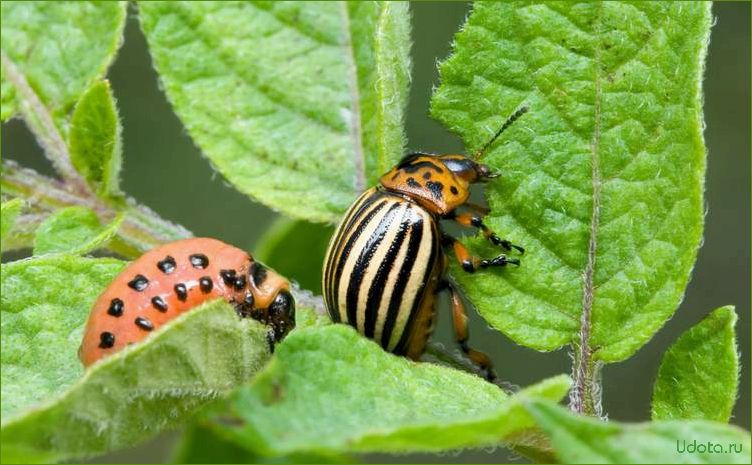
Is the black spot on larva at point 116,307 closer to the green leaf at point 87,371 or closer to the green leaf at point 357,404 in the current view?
the green leaf at point 87,371

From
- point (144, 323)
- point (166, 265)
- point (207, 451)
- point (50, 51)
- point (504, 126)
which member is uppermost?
point (504, 126)

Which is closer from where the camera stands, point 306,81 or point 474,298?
point 474,298

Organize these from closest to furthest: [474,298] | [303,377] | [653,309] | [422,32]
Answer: [303,377] < [653,309] < [474,298] < [422,32]

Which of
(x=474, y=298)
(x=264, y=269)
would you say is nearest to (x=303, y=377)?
(x=474, y=298)

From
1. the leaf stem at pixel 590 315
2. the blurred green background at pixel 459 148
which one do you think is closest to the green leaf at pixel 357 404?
the leaf stem at pixel 590 315

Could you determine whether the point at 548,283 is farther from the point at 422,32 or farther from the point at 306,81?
the point at 422,32

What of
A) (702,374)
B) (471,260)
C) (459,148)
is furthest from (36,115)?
(459,148)

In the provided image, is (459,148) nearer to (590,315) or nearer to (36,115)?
(36,115)
